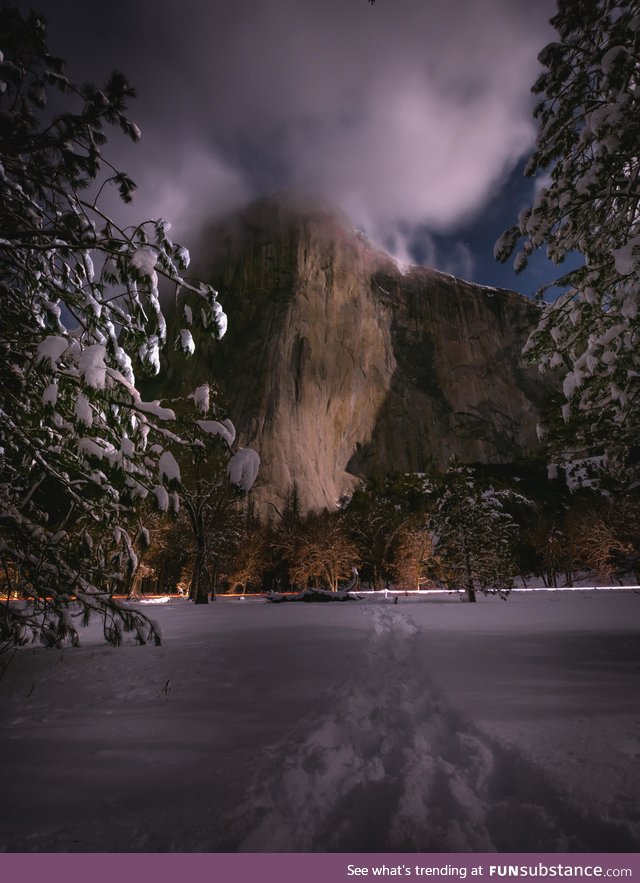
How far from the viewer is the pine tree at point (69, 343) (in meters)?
3.22

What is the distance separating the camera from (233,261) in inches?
2970

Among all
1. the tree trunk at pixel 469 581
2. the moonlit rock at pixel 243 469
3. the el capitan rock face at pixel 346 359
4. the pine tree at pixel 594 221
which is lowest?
the tree trunk at pixel 469 581

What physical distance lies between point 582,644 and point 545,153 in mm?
6852

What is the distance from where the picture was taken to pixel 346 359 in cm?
7212

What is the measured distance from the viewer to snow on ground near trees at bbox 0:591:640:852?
4.73ft

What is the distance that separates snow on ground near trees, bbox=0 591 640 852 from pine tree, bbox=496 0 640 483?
136 inches

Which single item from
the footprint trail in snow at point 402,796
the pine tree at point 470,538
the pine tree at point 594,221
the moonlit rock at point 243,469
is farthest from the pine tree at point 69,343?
the pine tree at point 470,538

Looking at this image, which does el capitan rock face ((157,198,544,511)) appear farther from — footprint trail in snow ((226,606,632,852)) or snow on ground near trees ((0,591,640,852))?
footprint trail in snow ((226,606,632,852))

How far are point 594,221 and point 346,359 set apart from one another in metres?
67.7
